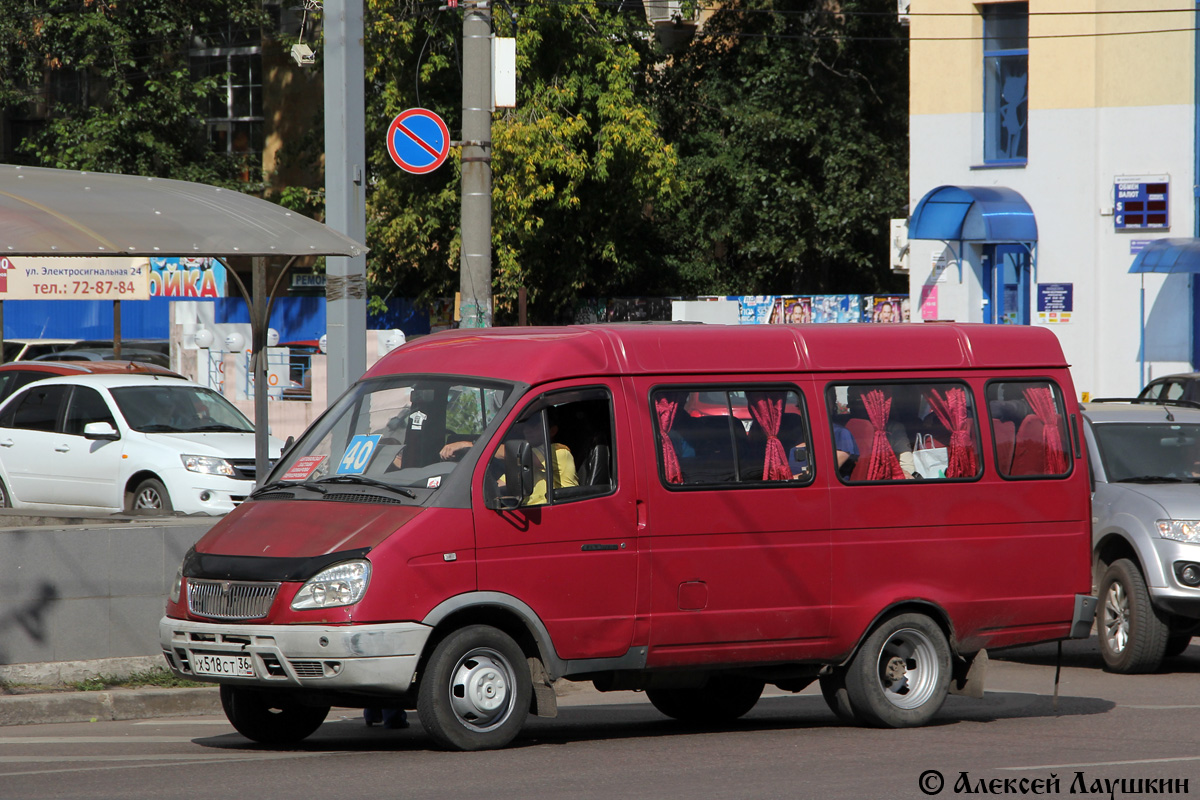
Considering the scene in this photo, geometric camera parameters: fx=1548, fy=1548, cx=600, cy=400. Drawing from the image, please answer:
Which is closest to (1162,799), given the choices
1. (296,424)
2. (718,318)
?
(296,424)

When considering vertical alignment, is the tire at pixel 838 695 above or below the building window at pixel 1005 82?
below

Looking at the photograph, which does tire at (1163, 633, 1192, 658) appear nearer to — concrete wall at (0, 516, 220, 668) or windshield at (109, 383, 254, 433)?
concrete wall at (0, 516, 220, 668)

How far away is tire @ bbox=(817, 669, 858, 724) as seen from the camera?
8.98 meters

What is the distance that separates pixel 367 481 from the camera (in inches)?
320

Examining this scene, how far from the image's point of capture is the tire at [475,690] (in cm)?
773

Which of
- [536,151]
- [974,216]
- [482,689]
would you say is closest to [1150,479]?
[482,689]

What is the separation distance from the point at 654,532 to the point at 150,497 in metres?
8.32

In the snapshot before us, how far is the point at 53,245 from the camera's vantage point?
30.6 ft

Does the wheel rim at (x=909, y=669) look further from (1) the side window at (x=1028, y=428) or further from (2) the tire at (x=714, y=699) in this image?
(1) the side window at (x=1028, y=428)

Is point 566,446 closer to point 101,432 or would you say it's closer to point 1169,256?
point 101,432

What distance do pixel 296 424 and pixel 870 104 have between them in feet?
63.4

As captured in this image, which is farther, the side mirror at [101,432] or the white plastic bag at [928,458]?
the side mirror at [101,432]

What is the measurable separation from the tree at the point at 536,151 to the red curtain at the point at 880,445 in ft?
71.3

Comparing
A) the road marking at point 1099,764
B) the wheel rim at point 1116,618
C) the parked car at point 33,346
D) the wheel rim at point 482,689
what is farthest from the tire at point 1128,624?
the parked car at point 33,346
